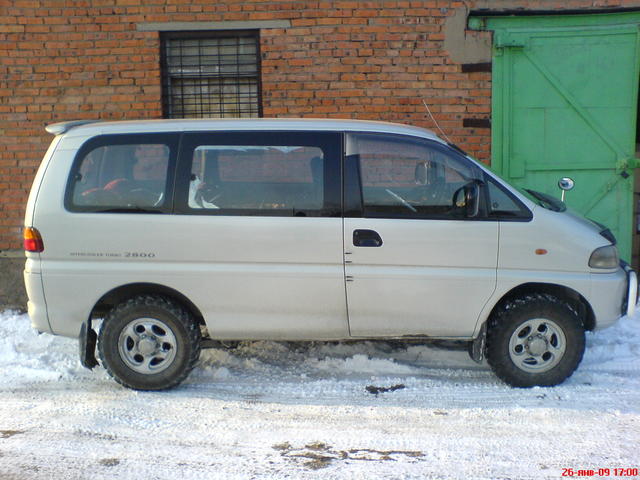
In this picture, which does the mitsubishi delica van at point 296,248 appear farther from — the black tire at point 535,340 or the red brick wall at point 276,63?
the red brick wall at point 276,63

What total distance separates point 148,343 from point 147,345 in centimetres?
2

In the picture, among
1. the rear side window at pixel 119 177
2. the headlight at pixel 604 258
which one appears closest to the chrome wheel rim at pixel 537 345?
the headlight at pixel 604 258

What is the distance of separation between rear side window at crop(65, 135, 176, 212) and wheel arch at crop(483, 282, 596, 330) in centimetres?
267

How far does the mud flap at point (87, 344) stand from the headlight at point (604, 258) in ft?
12.5

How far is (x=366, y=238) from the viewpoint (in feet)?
15.0

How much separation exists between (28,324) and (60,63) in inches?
126

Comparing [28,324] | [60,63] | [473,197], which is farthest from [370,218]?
[60,63]

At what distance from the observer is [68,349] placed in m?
5.78

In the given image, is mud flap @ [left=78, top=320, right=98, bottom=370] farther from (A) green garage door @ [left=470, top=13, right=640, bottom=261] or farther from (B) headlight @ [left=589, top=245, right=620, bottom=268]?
(A) green garage door @ [left=470, top=13, right=640, bottom=261]

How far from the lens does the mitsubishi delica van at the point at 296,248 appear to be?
15.1 ft

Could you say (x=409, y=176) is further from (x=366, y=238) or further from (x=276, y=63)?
(x=276, y=63)

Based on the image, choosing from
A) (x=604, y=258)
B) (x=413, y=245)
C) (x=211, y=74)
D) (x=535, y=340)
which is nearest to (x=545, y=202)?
(x=604, y=258)

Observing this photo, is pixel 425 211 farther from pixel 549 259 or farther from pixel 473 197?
pixel 549 259

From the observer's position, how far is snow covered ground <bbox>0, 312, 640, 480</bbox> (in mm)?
3664
